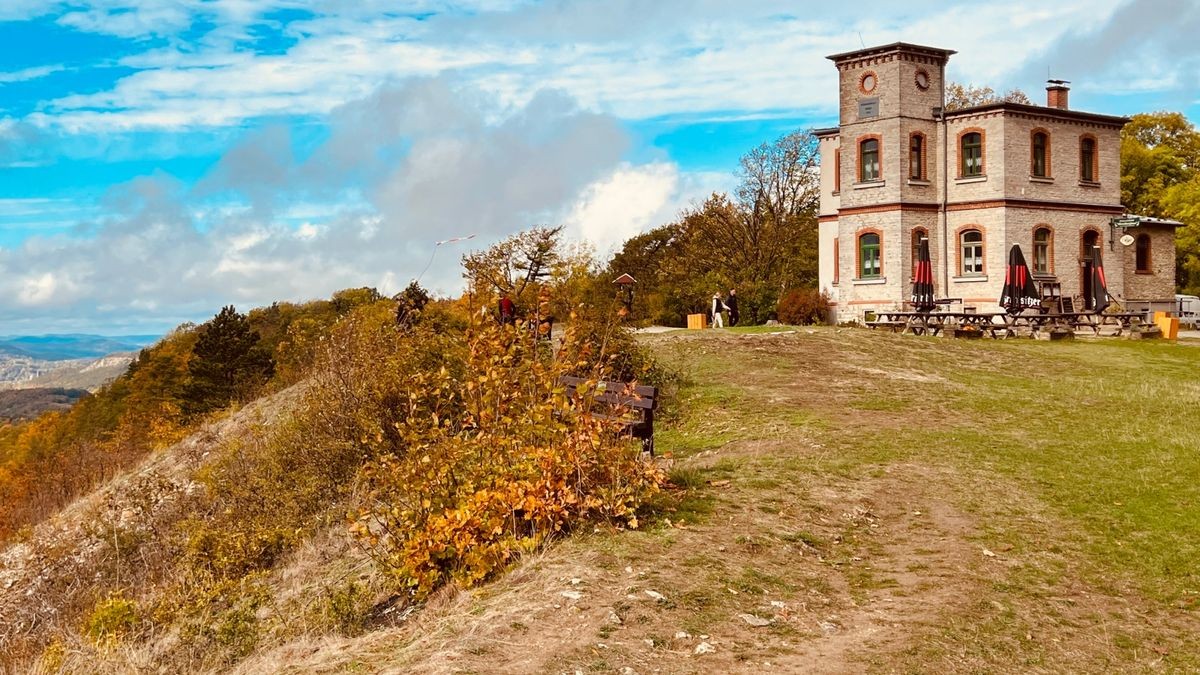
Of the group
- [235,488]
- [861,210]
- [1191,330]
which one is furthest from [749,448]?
[1191,330]

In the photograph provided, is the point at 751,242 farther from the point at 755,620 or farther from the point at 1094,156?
the point at 755,620

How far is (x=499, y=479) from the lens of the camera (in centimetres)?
870

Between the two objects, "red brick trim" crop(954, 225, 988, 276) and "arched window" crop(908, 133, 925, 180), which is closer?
"red brick trim" crop(954, 225, 988, 276)

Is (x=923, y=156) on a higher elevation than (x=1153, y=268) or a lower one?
higher

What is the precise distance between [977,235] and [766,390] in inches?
961

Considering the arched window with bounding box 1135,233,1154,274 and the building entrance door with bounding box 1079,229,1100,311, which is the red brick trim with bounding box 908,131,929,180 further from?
the arched window with bounding box 1135,233,1154,274

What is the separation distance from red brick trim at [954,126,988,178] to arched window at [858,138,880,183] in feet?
9.57

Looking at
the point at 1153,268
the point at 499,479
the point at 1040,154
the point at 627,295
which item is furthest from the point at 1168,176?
the point at 499,479

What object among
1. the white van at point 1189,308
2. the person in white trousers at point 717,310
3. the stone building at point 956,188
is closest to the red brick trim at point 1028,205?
the stone building at point 956,188

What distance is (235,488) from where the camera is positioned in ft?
55.9

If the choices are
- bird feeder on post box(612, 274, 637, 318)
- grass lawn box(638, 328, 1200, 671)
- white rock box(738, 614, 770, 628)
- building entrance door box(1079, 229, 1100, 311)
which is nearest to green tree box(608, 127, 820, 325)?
bird feeder on post box(612, 274, 637, 318)

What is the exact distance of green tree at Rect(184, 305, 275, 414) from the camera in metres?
59.7

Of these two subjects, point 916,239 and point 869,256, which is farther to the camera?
point 869,256

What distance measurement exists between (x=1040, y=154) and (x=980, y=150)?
238 cm
